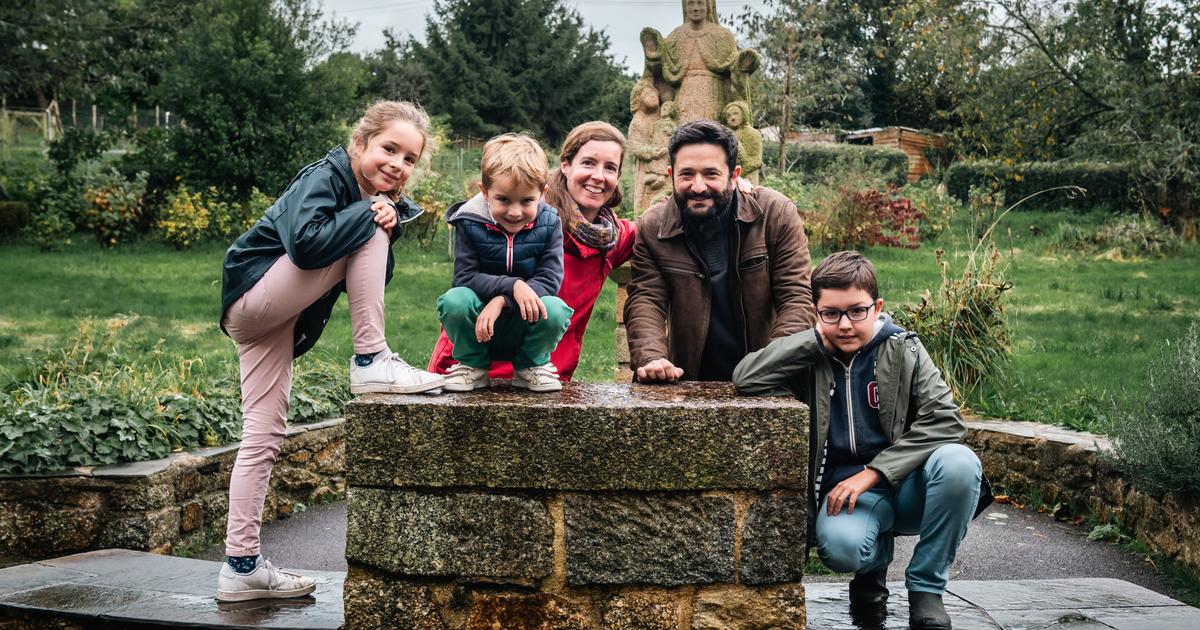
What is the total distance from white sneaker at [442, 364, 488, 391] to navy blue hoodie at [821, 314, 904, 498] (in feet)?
3.44

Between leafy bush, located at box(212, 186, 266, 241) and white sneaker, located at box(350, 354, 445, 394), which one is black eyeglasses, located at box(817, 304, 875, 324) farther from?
leafy bush, located at box(212, 186, 266, 241)

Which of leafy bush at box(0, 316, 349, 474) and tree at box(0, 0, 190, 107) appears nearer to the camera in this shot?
leafy bush at box(0, 316, 349, 474)

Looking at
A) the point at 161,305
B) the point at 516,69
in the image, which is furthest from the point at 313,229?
the point at 516,69

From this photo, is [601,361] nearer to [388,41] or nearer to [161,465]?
[161,465]

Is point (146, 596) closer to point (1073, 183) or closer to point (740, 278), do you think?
point (740, 278)

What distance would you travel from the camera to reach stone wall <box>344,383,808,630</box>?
9.41 feet

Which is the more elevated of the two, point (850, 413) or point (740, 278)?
point (740, 278)

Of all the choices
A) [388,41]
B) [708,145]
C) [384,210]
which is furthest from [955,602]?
[388,41]

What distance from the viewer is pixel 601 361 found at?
8961 mm

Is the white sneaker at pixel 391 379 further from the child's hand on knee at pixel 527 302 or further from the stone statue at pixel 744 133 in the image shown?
the stone statue at pixel 744 133

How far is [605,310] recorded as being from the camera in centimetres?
1182

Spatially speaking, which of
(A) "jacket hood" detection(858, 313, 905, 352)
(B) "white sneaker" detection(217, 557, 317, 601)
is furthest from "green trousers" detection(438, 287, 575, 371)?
(B) "white sneaker" detection(217, 557, 317, 601)

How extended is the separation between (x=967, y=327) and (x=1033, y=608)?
4372 mm

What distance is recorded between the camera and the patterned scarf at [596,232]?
11.8 feet
